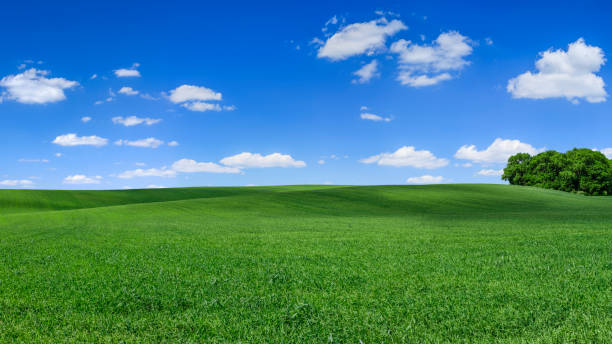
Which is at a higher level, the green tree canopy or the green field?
the green tree canopy

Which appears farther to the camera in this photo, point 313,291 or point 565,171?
point 565,171

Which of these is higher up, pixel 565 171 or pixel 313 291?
pixel 565 171

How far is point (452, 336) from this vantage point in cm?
617

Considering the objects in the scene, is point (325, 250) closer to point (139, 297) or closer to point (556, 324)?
point (139, 297)

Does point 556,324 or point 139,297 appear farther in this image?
point 139,297

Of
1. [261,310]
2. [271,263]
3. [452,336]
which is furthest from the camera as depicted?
[271,263]

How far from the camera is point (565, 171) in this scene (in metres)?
88.4

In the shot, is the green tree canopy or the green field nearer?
the green field

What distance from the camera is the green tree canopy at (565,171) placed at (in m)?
86.3

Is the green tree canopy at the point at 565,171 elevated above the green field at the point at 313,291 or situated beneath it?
elevated above

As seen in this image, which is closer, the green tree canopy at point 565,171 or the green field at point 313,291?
the green field at point 313,291

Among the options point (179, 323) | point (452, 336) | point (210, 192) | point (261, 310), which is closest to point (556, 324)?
point (452, 336)

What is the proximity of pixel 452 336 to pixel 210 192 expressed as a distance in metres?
86.0

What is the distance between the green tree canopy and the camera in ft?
283
